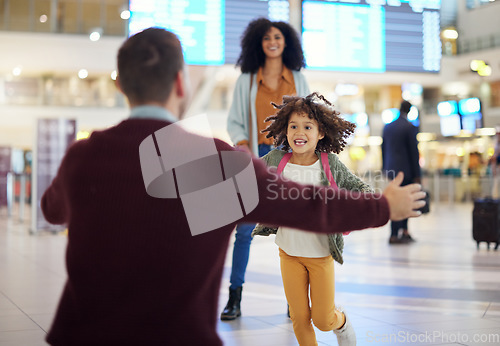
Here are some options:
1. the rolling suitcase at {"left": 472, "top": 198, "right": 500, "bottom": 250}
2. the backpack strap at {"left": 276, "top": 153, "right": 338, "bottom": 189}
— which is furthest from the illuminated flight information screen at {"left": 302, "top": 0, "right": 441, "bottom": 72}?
the backpack strap at {"left": 276, "top": 153, "right": 338, "bottom": 189}

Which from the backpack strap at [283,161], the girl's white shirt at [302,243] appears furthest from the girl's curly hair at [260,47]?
the girl's white shirt at [302,243]

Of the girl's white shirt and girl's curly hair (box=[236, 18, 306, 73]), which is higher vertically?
girl's curly hair (box=[236, 18, 306, 73])

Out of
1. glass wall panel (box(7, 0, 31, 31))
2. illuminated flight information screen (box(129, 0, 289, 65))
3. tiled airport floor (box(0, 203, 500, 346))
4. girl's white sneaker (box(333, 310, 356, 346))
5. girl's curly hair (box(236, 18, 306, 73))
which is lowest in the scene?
tiled airport floor (box(0, 203, 500, 346))

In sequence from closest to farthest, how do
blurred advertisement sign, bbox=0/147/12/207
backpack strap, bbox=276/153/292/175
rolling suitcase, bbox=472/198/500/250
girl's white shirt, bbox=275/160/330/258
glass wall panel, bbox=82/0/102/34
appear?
girl's white shirt, bbox=275/160/330/258 → backpack strap, bbox=276/153/292/175 → rolling suitcase, bbox=472/198/500/250 → blurred advertisement sign, bbox=0/147/12/207 → glass wall panel, bbox=82/0/102/34

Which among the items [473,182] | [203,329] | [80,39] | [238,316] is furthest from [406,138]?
[80,39]

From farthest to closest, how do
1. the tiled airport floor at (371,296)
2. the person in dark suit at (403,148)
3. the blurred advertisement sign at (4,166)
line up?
the blurred advertisement sign at (4,166) < the person in dark suit at (403,148) < the tiled airport floor at (371,296)

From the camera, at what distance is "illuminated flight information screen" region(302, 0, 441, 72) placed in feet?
27.4

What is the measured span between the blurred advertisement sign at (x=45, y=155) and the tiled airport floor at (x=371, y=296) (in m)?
2.12

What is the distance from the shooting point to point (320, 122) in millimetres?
2783

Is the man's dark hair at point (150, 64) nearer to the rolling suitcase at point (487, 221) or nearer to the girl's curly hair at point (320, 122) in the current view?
the girl's curly hair at point (320, 122)

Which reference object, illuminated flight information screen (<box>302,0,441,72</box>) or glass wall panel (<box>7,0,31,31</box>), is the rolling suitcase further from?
glass wall panel (<box>7,0,31,31</box>)

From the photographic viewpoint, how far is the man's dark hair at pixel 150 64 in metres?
1.37

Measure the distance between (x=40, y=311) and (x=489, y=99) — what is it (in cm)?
2837

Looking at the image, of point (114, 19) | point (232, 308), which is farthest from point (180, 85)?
point (114, 19)
